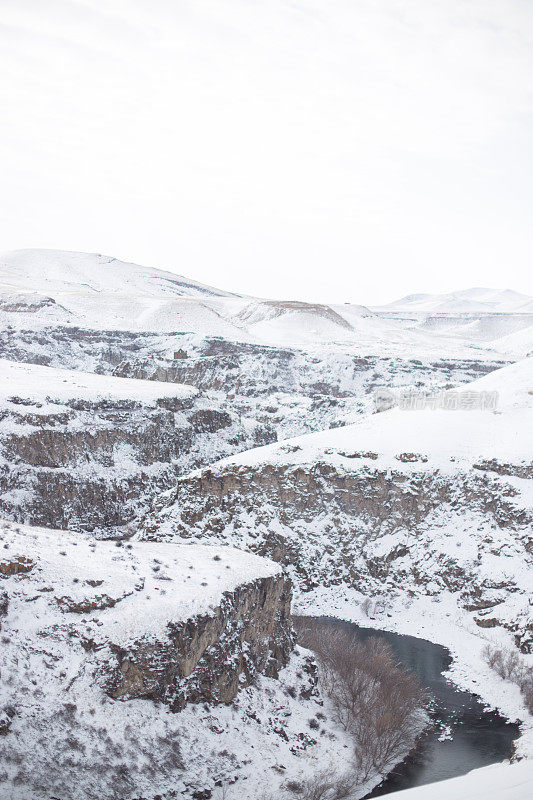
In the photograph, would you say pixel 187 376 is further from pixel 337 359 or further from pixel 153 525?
pixel 153 525

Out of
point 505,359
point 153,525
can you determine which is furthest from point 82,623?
point 505,359

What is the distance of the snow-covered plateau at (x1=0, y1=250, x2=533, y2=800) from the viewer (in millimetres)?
28969

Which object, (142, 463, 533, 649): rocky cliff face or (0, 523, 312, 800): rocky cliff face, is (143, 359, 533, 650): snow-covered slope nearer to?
(142, 463, 533, 649): rocky cliff face

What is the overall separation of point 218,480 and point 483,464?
87.7 feet

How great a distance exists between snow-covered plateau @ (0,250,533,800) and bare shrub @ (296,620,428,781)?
134cm

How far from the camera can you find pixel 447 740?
125ft

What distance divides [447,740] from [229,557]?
55.3ft

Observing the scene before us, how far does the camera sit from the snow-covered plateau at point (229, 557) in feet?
95.0

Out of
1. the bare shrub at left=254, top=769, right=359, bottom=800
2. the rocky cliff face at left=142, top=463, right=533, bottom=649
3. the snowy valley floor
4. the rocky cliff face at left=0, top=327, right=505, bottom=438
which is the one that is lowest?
the snowy valley floor

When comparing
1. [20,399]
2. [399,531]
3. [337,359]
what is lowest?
[399,531]

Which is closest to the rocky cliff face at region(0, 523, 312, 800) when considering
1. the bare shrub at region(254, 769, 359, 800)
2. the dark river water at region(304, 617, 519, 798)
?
the bare shrub at region(254, 769, 359, 800)

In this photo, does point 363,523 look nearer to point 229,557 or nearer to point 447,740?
point 229,557

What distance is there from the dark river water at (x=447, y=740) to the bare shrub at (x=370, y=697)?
105 cm

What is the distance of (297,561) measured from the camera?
62.0 meters
